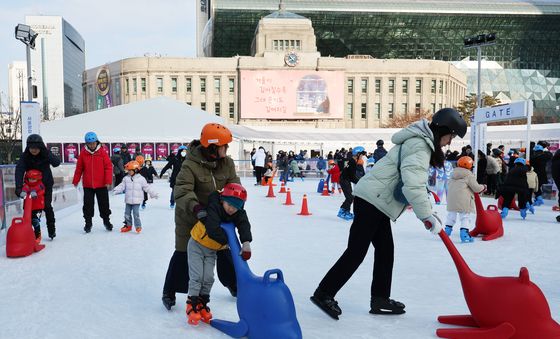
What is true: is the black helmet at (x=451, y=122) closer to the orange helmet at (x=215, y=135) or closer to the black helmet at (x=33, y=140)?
the orange helmet at (x=215, y=135)

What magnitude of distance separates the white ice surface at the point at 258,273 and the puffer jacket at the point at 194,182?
0.69m

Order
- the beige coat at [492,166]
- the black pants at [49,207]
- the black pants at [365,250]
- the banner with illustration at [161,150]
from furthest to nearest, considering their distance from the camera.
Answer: the banner with illustration at [161,150]
the beige coat at [492,166]
the black pants at [49,207]
the black pants at [365,250]

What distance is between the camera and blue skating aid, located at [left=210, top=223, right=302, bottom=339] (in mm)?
2836

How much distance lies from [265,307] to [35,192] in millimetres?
4719

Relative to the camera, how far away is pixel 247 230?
3.08 meters

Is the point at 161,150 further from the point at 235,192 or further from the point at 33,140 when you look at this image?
the point at 235,192

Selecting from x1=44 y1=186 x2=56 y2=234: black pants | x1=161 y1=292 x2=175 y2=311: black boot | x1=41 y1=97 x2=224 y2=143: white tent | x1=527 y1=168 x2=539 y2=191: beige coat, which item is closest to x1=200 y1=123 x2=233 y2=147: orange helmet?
x1=161 y1=292 x2=175 y2=311: black boot

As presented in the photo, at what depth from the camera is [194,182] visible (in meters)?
3.40

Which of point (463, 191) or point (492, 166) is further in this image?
point (492, 166)

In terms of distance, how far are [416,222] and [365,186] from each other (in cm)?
587

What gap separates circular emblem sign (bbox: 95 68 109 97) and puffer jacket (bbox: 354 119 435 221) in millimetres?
71215

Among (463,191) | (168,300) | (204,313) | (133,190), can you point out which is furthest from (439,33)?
(204,313)

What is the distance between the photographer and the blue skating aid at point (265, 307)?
9.30 ft

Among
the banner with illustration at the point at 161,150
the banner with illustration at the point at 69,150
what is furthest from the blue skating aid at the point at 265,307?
the banner with illustration at the point at 69,150
